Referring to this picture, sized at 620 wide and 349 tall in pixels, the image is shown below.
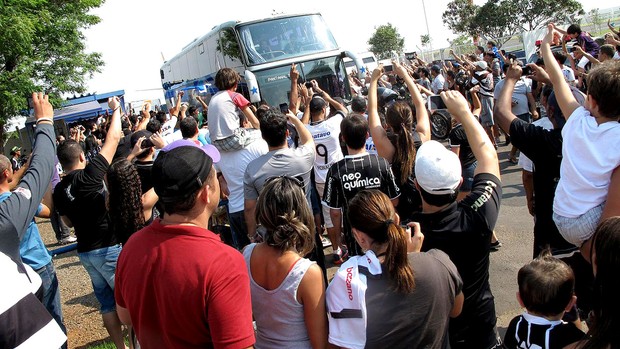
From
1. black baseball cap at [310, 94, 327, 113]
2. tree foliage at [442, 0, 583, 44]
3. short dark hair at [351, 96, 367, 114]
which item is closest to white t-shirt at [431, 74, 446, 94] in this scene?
short dark hair at [351, 96, 367, 114]

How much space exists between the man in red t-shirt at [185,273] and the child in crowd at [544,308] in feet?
4.46

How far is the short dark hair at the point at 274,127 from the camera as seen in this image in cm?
419

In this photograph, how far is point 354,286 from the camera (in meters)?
2.10

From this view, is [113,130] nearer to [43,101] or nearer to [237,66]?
[43,101]

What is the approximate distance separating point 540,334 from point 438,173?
35.5 inches

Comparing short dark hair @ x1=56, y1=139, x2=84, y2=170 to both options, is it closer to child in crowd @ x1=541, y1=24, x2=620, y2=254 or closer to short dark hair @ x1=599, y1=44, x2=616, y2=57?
child in crowd @ x1=541, y1=24, x2=620, y2=254

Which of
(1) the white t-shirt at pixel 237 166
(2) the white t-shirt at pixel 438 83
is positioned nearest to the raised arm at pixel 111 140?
(1) the white t-shirt at pixel 237 166

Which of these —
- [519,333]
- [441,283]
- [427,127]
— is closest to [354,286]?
[441,283]

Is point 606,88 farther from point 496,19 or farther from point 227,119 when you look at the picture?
point 496,19

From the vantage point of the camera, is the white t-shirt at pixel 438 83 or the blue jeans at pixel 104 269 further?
the white t-shirt at pixel 438 83

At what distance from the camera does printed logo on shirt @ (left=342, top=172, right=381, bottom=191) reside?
13.5 feet

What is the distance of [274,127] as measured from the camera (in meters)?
4.20

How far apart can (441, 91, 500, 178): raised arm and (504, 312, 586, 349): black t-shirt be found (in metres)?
0.76

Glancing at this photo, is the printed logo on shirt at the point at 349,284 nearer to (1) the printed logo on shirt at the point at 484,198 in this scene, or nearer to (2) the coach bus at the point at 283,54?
(1) the printed logo on shirt at the point at 484,198
